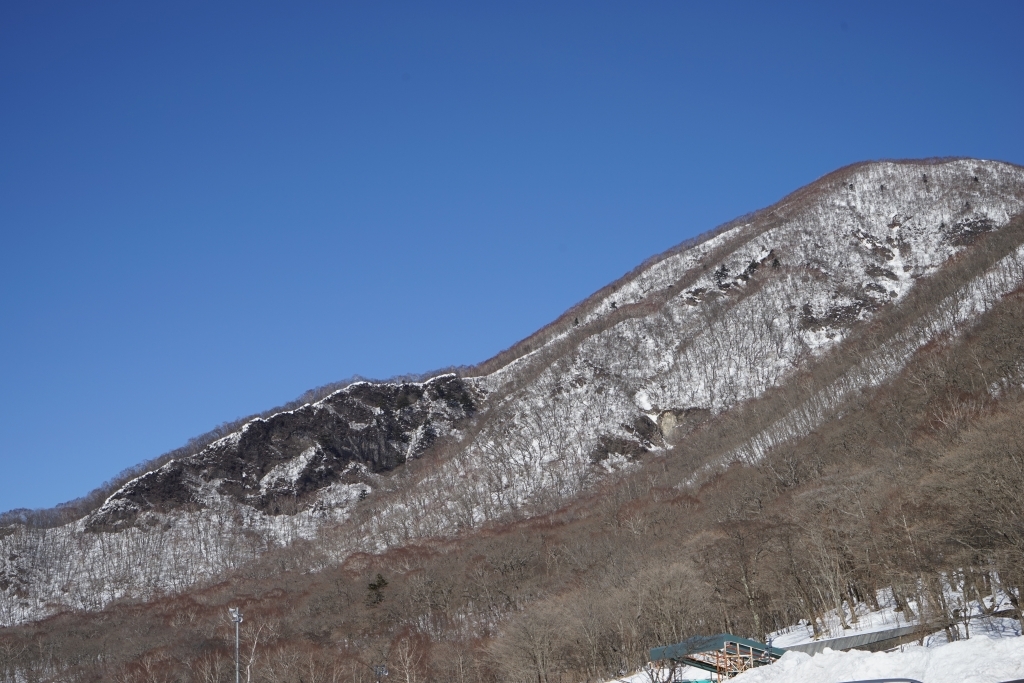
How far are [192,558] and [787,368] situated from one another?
3715 inches

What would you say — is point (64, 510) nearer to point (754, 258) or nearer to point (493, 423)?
point (493, 423)

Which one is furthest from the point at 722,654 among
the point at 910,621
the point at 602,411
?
the point at 602,411

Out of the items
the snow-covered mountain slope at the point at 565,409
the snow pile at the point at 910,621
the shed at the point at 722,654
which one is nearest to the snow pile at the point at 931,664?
the snow pile at the point at 910,621

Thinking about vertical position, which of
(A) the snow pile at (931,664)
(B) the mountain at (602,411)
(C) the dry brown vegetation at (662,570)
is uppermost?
(B) the mountain at (602,411)

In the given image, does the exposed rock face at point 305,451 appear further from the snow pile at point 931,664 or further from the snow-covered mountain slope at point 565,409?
the snow pile at point 931,664

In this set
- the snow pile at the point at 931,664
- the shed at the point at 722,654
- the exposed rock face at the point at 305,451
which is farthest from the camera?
the exposed rock face at the point at 305,451

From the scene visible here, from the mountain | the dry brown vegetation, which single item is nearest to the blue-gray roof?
the dry brown vegetation

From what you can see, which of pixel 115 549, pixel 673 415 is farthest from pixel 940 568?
pixel 115 549

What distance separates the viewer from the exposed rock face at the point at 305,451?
152m

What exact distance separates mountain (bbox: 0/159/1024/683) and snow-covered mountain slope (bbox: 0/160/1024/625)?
1.25ft

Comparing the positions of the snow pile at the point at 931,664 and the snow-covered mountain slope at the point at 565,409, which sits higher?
the snow-covered mountain slope at the point at 565,409

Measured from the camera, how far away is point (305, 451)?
164 meters

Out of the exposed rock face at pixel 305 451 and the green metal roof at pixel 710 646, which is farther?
the exposed rock face at pixel 305 451

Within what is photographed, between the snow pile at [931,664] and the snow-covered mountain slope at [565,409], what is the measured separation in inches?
3269
